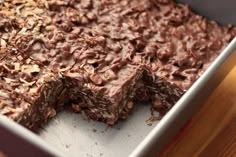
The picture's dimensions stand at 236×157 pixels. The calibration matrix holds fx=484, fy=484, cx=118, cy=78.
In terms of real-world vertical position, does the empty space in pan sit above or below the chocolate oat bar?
below

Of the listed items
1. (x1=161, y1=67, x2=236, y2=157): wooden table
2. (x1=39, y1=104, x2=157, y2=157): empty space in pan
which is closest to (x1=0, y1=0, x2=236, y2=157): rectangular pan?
(x1=39, y1=104, x2=157, y2=157): empty space in pan

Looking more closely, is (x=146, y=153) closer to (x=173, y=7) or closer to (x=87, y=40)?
(x=87, y=40)

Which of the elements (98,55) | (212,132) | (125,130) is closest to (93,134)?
(125,130)

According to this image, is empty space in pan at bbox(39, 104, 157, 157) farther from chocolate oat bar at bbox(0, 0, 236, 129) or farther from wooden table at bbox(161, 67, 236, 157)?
wooden table at bbox(161, 67, 236, 157)

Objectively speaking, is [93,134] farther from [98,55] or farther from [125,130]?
[98,55]

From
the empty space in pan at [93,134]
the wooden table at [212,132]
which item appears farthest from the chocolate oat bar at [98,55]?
the wooden table at [212,132]

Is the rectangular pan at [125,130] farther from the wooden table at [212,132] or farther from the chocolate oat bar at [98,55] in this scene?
the wooden table at [212,132]

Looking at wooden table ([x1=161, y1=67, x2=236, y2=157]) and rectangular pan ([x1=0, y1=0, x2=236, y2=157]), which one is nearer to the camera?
rectangular pan ([x1=0, y1=0, x2=236, y2=157])
